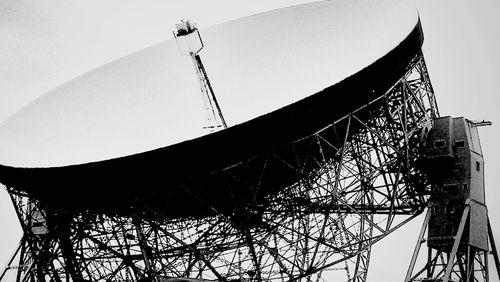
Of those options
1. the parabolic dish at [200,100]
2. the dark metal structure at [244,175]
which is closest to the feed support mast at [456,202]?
the dark metal structure at [244,175]

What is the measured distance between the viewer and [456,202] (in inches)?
597

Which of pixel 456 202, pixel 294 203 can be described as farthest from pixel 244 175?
pixel 456 202

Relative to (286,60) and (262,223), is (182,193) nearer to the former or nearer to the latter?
(262,223)

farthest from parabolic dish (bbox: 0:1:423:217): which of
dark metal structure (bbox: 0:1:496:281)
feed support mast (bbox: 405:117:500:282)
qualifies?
feed support mast (bbox: 405:117:500:282)

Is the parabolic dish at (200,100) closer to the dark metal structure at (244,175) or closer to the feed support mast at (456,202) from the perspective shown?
the dark metal structure at (244,175)

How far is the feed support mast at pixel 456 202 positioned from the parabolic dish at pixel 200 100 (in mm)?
2429

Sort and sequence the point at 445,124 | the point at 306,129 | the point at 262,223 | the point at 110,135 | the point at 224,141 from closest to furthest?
the point at 224,141
the point at 306,129
the point at 262,223
the point at 445,124
the point at 110,135

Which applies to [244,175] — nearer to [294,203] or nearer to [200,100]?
Result: [294,203]

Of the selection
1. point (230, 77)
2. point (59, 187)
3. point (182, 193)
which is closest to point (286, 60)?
point (230, 77)

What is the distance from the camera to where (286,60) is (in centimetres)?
1783

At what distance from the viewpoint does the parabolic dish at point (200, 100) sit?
1204 cm

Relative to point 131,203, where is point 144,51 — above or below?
above

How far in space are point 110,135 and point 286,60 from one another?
512cm

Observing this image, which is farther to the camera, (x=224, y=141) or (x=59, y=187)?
(x=59, y=187)
